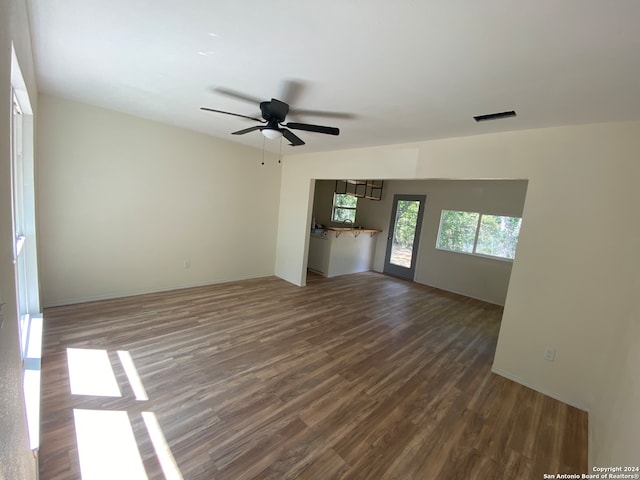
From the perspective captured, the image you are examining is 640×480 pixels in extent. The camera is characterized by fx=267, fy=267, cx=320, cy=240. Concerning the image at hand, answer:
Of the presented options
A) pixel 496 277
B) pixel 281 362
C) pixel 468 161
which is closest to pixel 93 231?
pixel 281 362

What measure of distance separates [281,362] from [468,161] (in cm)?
288

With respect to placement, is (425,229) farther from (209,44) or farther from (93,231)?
(93,231)

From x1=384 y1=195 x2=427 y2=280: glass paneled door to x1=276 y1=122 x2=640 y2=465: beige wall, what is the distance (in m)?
3.23

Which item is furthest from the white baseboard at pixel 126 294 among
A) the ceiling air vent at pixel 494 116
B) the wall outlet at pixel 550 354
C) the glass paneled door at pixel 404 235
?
the wall outlet at pixel 550 354

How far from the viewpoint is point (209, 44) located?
1.68 meters

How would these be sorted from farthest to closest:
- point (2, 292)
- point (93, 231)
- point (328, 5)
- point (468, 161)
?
point (93, 231)
point (468, 161)
point (328, 5)
point (2, 292)

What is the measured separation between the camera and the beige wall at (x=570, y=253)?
7.09 feet

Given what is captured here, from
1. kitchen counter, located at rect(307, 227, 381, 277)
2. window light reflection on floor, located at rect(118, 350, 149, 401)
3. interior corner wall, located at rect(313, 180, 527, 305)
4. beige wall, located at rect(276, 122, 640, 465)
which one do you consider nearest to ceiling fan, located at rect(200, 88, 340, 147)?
beige wall, located at rect(276, 122, 640, 465)

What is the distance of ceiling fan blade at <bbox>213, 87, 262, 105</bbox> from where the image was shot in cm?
233

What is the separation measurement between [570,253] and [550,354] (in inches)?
38.2

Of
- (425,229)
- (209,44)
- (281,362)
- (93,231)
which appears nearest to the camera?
(209,44)

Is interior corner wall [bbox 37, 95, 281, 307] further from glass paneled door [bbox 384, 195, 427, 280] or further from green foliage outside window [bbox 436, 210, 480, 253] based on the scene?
green foliage outside window [bbox 436, 210, 480, 253]

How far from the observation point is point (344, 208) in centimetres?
722

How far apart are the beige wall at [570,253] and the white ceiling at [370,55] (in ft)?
0.83
